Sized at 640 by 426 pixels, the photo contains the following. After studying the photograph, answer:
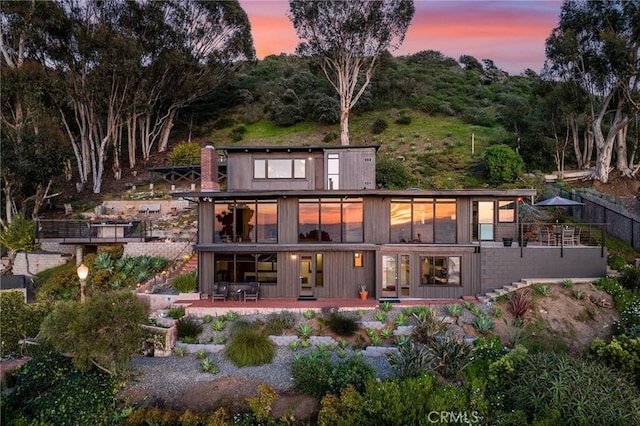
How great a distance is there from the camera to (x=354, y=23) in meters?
31.5

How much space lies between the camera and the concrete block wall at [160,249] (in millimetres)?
21656

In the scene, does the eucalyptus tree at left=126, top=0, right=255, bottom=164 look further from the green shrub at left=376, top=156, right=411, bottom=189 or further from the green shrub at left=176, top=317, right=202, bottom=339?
the green shrub at left=176, top=317, right=202, bottom=339

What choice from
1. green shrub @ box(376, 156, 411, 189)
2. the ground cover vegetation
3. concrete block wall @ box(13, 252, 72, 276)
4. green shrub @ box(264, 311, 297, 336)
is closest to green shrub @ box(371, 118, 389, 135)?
green shrub @ box(376, 156, 411, 189)

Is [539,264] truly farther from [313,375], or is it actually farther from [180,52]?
[180,52]

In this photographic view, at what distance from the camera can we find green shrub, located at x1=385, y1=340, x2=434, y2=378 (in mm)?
10203

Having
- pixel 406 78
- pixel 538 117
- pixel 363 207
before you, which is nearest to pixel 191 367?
pixel 363 207

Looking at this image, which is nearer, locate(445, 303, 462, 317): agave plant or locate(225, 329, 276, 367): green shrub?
locate(225, 329, 276, 367): green shrub

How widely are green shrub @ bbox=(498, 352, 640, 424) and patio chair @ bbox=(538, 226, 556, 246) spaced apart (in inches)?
284

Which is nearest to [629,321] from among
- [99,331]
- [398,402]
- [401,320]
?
[401,320]

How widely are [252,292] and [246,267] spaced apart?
4.14ft

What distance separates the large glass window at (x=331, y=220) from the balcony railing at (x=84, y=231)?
11340 millimetres

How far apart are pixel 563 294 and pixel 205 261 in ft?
48.9

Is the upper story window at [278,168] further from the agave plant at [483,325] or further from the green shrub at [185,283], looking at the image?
the agave plant at [483,325]

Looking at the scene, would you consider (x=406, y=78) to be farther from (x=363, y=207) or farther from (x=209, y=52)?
(x=363, y=207)
